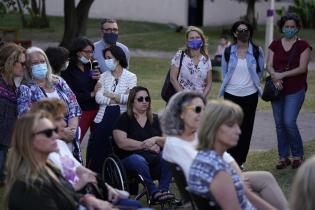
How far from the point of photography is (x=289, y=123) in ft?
28.6

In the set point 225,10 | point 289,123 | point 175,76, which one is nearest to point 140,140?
point 175,76

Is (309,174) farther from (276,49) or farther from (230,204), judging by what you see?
(276,49)

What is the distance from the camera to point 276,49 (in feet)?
28.9

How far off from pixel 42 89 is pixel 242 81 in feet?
9.07

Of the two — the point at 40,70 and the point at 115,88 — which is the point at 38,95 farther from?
the point at 115,88

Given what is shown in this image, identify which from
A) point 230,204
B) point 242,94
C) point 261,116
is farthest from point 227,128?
point 261,116

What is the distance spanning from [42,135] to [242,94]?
4.56 metres

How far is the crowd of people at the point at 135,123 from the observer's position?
15.5ft

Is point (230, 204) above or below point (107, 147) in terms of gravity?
above

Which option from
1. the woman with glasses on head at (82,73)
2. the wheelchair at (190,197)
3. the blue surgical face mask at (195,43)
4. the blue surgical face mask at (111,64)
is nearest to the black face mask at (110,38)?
the woman with glasses on head at (82,73)

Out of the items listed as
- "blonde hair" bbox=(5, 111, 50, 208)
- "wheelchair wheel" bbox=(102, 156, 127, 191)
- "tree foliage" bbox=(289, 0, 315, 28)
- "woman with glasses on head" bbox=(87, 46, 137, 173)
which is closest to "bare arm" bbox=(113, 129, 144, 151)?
"wheelchair wheel" bbox=(102, 156, 127, 191)

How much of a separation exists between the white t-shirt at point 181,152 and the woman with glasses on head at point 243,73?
10.9 feet

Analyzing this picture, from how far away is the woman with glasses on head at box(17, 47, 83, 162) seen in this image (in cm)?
702

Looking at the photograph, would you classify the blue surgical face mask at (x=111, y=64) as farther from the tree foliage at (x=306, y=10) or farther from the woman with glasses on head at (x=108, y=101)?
the tree foliage at (x=306, y=10)
